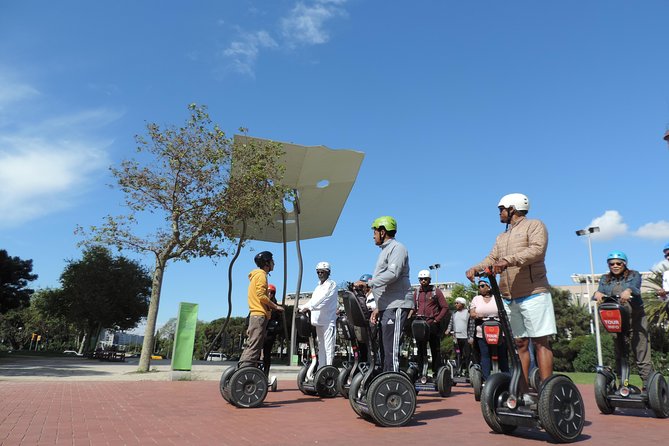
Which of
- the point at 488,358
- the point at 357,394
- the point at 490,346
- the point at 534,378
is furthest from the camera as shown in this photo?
the point at 488,358

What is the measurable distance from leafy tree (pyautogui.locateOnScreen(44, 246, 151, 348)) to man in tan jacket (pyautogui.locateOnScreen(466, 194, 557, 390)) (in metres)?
34.9

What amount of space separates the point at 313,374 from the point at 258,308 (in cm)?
175

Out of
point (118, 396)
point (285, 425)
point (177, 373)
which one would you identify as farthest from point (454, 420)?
point (177, 373)

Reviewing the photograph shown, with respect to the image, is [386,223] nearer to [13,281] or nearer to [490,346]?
[490,346]

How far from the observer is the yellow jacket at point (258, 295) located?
638 centimetres

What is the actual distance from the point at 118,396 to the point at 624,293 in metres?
6.78

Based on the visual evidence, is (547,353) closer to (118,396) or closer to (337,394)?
(337,394)

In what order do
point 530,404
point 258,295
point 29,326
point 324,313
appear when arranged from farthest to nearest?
point 29,326
point 324,313
point 258,295
point 530,404

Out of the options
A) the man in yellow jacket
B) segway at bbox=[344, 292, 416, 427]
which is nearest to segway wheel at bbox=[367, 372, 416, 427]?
segway at bbox=[344, 292, 416, 427]

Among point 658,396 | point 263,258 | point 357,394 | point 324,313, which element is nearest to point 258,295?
point 263,258

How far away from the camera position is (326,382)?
7027 millimetres

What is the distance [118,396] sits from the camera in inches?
278

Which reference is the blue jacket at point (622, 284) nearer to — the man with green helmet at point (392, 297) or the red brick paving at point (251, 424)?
the red brick paving at point (251, 424)

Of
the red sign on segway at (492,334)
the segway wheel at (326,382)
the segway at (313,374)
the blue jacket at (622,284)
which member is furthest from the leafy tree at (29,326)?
the blue jacket at (622,284)
